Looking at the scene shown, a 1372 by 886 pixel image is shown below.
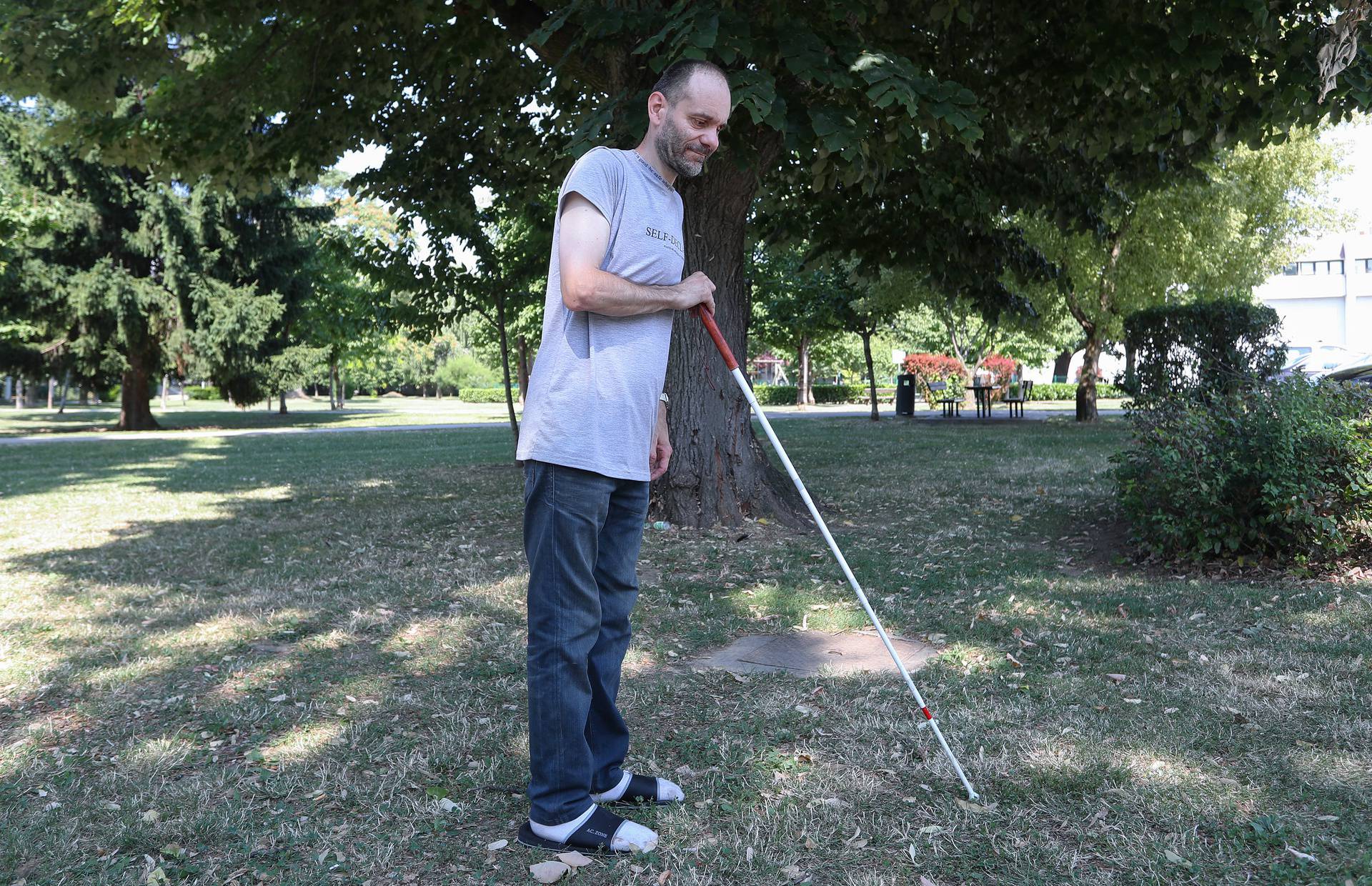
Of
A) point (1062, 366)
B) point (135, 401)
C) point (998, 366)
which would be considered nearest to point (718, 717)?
point (135, 401)

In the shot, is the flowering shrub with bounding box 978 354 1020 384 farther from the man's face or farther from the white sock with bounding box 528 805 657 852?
the white sock with bounding box 528 805 657 852

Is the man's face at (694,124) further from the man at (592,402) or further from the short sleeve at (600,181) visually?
the short sleeve at (600,181)

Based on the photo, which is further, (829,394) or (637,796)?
(829,394)

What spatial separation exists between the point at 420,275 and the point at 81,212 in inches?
789

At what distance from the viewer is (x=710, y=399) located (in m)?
7.54

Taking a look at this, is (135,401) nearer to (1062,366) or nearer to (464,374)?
(464,374)

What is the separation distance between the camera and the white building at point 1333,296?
2606 inches

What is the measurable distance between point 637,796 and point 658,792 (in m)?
0.06

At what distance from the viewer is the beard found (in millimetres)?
2645

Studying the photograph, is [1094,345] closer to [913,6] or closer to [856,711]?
[913,6]

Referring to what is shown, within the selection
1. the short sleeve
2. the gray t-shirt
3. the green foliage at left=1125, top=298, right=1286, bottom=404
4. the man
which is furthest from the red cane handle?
the green foliage at left=1125, top=298, right=1286, bottom=404

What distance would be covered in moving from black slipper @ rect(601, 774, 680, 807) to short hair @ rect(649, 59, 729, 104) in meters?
1.98

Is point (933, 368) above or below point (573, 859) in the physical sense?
above

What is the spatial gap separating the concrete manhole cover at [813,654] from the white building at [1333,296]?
236 feet
